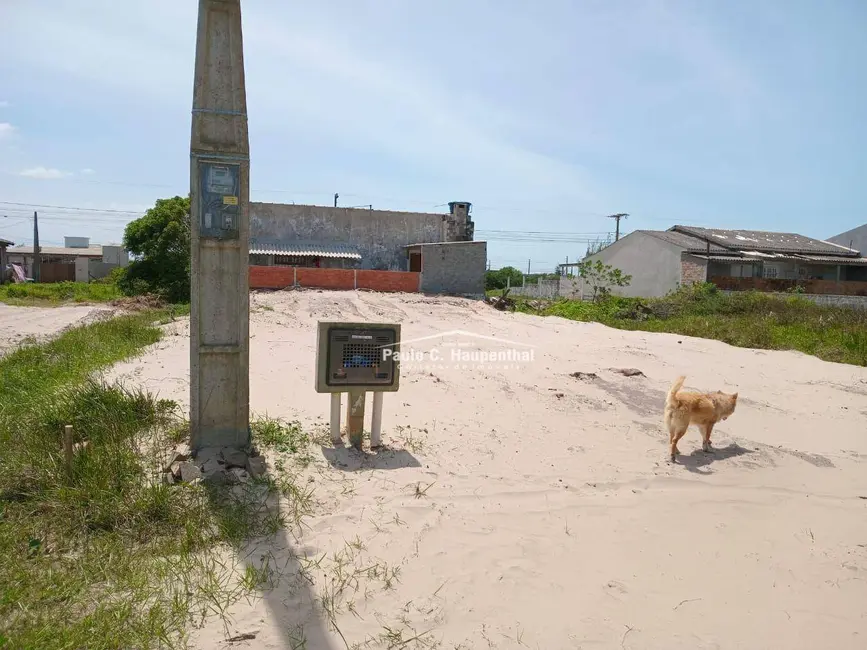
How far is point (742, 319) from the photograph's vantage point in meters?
17.5

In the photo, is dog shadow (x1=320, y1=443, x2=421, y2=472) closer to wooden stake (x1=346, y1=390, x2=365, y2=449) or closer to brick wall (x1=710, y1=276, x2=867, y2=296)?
wooden stake (x1=346, y1=390, x2=365, y2=449)

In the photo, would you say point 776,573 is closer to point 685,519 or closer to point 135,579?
point 685,519

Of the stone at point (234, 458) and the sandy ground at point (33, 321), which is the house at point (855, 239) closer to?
the sandy ground at point (33, 321)

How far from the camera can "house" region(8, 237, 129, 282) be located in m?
41.0

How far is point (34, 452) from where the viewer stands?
14.9ft

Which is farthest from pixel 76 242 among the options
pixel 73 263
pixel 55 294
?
pixel 55 294

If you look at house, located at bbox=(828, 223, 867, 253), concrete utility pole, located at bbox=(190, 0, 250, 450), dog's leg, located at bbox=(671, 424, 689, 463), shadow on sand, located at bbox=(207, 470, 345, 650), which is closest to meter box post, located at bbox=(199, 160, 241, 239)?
concrete utility pole, located at bbox=(190, 0, 250, 450)

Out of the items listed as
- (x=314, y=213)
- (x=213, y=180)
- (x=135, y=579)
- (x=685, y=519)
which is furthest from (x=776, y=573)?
(x=314, y=213)

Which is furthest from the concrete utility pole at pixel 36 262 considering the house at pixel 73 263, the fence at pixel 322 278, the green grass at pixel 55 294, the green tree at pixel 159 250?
the fence at pixel 322 278

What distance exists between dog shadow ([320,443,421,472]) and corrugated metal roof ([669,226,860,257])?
30003 mm

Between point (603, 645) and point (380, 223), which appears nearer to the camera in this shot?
point (603, 645)

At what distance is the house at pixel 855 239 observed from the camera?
40.8m

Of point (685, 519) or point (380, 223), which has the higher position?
point (380, 223)

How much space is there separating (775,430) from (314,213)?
74.1 ft
